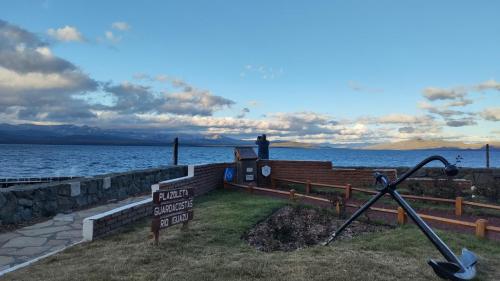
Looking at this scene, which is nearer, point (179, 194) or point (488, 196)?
point (179, 194)

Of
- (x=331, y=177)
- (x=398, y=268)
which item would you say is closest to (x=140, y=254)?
(x=398, y=268)

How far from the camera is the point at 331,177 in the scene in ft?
53.2

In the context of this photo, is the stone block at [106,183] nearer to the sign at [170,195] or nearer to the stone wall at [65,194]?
the stone wall at [65,194]

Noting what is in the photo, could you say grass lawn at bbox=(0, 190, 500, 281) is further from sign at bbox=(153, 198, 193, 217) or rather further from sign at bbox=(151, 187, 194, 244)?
sign at bbox=(153, 198, 193, 217)

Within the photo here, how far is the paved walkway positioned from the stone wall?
1.44 feet

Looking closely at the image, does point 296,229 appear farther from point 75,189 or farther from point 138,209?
point 75,189

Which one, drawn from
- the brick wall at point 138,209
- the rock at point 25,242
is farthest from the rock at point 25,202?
the brick wall at point 138,209

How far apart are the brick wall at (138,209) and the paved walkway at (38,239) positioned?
0.42 metres

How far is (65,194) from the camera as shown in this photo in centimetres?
1020

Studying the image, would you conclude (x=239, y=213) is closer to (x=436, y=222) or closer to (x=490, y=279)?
(x=436, y=222)

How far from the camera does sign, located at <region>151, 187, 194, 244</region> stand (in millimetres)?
7052

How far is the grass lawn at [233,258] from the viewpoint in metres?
5.39

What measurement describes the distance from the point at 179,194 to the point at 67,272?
2.67 metres

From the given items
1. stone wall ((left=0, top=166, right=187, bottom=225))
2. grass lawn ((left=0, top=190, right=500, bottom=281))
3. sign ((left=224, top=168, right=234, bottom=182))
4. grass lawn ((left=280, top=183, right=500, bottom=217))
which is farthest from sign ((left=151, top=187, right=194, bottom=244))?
sign ((left=224, top=168, right=234, bottom=182))
